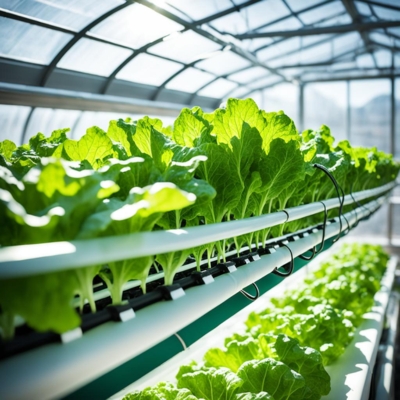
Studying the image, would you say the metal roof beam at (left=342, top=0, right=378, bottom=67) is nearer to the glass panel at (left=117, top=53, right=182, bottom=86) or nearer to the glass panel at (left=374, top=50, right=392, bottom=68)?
the glass panel at (left=374, top=50, right=392, bottom=68)

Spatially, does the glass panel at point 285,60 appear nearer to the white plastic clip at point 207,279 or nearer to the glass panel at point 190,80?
the glass panel at point 190,80

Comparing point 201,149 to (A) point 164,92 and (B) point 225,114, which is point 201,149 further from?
(A) point 164,92

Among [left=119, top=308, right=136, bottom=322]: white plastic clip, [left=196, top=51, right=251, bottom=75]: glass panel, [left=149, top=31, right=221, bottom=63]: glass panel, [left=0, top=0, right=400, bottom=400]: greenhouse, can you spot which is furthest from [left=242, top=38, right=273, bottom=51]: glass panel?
[left=119, top=308, right=136, bottom=322]: white plastic clip

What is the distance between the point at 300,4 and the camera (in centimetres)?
673

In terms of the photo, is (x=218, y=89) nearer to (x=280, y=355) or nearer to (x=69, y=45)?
(x=69, y=45)

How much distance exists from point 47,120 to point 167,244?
16.3ft

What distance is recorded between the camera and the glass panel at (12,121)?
4.64 metres

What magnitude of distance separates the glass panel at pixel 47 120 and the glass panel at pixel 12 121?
10 cm

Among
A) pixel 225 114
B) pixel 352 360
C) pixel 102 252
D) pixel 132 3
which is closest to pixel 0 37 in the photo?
pixel 132 3

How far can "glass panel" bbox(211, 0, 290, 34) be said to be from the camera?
20.2ft

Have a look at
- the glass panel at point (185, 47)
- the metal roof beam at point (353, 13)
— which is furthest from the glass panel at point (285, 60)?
the glass panel at point (185, 47)

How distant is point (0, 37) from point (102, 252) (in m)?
3.83

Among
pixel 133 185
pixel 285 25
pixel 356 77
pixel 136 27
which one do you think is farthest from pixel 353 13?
pixel 133 185

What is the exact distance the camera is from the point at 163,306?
0.84 meters
